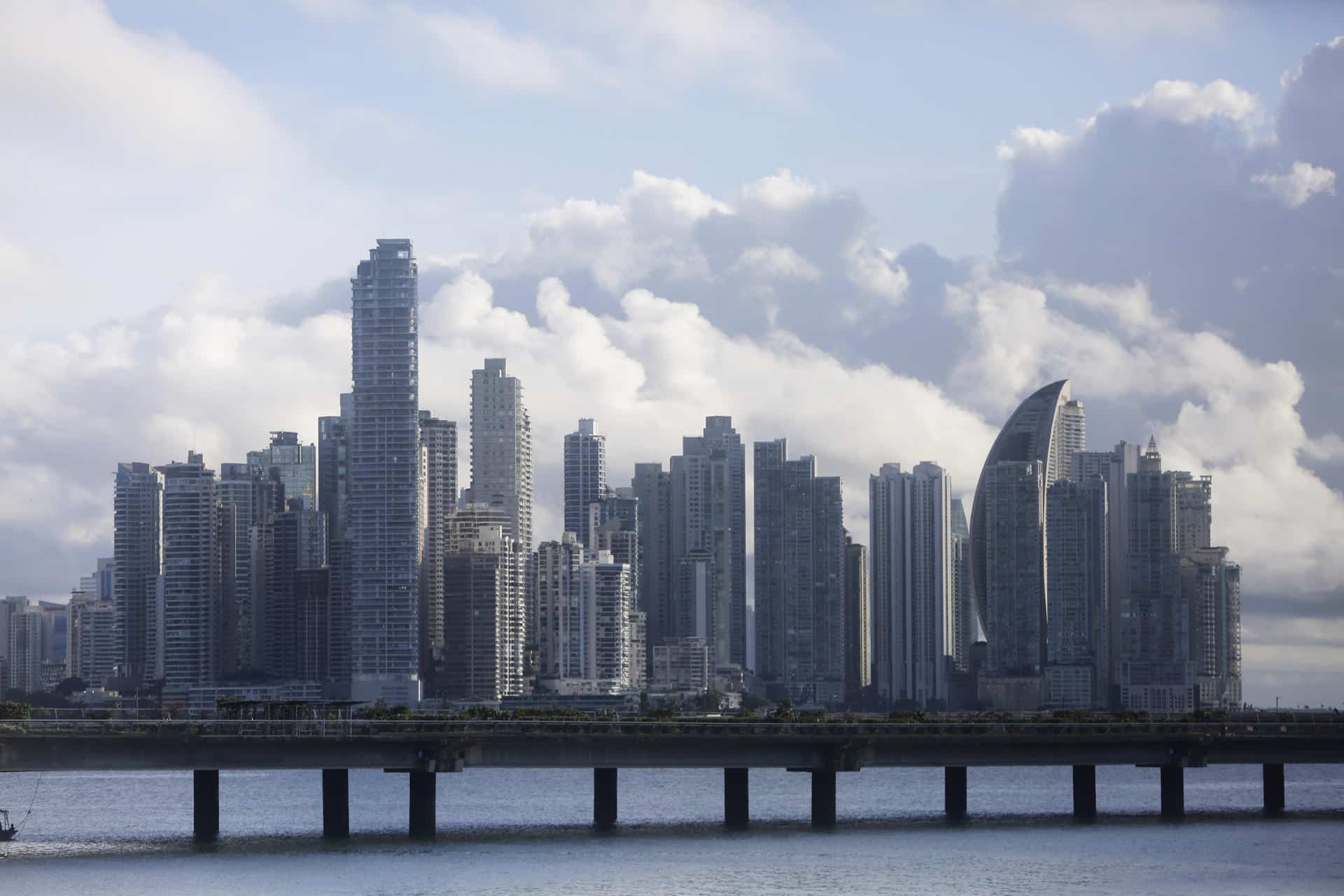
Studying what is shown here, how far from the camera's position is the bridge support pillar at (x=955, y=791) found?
4914 inches

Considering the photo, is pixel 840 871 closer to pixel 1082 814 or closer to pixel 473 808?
pixel 1082 814

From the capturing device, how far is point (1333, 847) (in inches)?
4129

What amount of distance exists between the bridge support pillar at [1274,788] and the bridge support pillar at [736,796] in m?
35.6

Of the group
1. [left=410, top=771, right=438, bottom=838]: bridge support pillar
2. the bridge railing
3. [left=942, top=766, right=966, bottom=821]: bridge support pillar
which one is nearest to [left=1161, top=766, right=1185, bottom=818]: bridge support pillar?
the bridge railing

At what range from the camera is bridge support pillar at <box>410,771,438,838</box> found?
110 meters

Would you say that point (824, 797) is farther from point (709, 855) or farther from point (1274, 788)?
point (1274, 788)

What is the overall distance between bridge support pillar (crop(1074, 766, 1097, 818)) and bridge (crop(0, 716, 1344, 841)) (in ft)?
0.33

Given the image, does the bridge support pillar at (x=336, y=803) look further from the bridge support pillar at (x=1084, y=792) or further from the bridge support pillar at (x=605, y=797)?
the bridge support pillar at (x=1084, y=792)

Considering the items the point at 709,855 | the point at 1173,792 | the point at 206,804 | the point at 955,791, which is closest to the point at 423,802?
the point at 206,804

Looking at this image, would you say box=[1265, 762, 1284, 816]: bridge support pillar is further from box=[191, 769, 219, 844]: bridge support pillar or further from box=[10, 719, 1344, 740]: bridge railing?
box=[191, 769, 219, 844]: bridge support pillar

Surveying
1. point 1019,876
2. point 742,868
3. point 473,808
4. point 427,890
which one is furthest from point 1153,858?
point 473,808

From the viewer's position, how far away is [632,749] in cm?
11338

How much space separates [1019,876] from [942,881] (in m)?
3.88

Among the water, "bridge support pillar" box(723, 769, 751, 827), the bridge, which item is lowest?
the water
